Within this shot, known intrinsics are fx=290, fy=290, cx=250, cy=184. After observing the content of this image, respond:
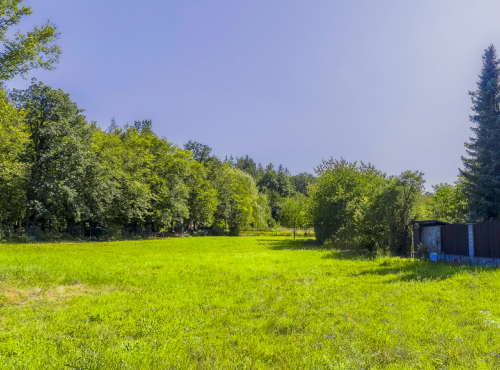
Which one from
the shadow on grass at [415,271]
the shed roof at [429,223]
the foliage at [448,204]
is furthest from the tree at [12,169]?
the foliage at [448,204]

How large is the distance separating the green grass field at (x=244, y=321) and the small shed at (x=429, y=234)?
386 inches

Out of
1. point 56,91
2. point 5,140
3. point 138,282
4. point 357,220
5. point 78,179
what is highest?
point 56,91

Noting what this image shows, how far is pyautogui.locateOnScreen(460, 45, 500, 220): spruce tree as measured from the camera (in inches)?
1007

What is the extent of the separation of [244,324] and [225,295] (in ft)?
9.17

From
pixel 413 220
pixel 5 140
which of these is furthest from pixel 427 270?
pixel 5 140

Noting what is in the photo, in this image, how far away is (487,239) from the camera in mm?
16656

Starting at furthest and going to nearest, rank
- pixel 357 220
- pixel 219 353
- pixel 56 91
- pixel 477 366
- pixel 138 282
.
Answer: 1. pixel 56 91
2. pixel 357 220
3. pixel 138 282
4. pixel 219 353
5. pixel 477 366

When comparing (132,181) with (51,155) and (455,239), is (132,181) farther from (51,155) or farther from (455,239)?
(455,239)

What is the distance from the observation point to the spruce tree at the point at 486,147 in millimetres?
25578

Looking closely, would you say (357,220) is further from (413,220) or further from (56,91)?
(56,91)

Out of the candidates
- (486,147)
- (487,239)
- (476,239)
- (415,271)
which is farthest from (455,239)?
(486,147)

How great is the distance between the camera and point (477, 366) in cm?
443

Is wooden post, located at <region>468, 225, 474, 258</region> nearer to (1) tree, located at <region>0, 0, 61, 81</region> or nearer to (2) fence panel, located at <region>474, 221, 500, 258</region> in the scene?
(2) fence panel, located at <region>474, 221, 500, 258</region>

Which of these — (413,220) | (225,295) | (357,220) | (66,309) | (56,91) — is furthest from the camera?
(56,91)
